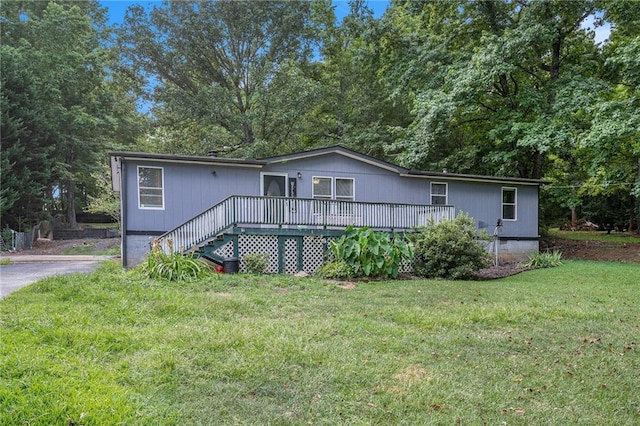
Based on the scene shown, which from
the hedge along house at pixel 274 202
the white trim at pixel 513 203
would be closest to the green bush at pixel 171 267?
the hedge along house at pixel 274 202

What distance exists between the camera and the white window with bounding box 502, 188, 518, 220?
50.3ft

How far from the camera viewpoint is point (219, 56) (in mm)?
23531

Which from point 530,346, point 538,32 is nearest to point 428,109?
point 538,32

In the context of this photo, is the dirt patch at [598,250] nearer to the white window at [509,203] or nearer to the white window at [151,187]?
the white window at [509,203]

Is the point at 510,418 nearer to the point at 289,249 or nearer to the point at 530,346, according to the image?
the point at 530,346

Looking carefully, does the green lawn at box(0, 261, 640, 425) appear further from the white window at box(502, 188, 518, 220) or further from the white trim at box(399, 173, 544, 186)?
the white window at box(502, 188, 518, 220)

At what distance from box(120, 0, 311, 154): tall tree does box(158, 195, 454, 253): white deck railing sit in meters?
11.1

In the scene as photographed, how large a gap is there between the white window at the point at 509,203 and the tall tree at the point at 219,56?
1186 centimetres

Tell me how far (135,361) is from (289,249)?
23.8 feet

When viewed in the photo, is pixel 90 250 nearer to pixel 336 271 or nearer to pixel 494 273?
pixel 336 271

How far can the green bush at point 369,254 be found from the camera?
32.1 feet

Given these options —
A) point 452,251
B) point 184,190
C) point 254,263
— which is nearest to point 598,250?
point 452,251

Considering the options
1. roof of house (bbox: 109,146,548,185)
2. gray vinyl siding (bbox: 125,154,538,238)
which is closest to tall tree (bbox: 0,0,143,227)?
gray vinyl siding (bbox: 125,154,538,238)

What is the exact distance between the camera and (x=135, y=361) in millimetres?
3588
